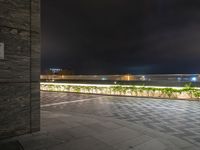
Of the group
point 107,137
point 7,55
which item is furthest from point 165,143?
point 7,55

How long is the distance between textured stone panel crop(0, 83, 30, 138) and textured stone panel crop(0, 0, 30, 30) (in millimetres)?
1178

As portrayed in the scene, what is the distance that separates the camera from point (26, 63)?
4.18m

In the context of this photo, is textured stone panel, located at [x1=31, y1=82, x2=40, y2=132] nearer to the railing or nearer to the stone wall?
the stone wall

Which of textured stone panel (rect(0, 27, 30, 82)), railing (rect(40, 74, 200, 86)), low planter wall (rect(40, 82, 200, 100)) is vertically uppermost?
textured stone panel (rect(0, 27, 30, 82))

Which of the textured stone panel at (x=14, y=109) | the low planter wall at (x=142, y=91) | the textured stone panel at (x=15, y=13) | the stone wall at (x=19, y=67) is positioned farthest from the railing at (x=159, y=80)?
the textured stone panel at (x=15, y=13)

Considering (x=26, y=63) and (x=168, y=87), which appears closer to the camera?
(x=26, y=63)

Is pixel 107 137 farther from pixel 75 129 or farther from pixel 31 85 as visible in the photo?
pixel 31 85

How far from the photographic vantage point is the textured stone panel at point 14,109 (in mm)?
3828

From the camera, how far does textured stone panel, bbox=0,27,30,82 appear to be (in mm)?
3846

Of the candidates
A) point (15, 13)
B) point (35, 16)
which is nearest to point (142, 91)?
point (35, 16)

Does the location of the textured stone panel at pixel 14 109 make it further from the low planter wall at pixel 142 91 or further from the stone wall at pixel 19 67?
the low planter wall at pixel 142 91

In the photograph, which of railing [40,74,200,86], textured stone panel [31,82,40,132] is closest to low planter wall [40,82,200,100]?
railing [40,74,200,86]

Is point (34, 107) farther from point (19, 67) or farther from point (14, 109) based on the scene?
point (19, 67)

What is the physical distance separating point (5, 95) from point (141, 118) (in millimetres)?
4419
